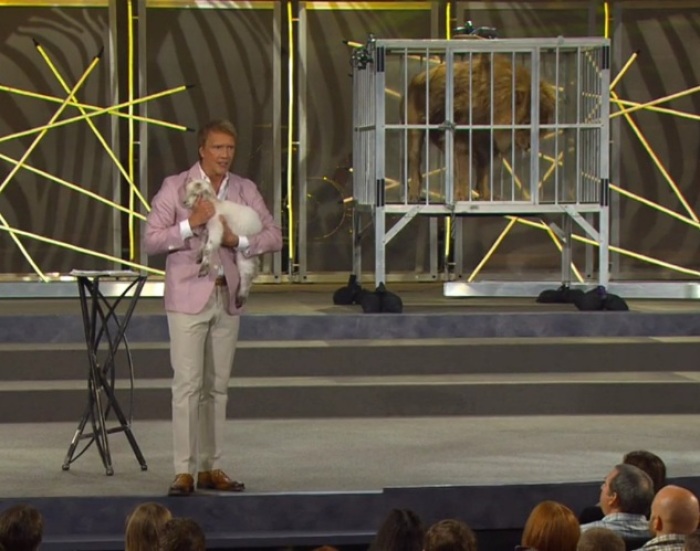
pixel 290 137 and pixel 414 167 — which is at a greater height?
pixel 290 137

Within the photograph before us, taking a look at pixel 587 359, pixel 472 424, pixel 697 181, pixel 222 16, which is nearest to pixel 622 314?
pixel 587 359

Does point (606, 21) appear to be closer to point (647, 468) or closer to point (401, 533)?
point (647, 468)

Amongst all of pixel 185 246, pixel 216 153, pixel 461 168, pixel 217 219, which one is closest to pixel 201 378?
pixel 185 246

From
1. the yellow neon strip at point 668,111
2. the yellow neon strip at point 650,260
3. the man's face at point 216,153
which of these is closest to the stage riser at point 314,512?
the man's face at point 216,153

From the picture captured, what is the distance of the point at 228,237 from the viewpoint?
7410mm

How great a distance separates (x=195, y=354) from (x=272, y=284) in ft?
22.0

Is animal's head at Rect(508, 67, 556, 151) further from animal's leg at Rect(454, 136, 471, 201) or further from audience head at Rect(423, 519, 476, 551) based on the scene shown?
audience head at Rect(423, 519, 476, 551)

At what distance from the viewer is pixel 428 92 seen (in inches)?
445

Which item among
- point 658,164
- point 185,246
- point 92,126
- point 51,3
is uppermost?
point 51,3

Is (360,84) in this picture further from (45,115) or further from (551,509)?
(551,509)

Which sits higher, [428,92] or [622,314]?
[428,92]

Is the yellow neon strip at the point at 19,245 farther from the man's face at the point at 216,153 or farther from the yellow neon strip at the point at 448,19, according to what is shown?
the man's face at the point at 216,153

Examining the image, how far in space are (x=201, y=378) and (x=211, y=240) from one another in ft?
2.03

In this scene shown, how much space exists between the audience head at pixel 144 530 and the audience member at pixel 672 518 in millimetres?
1638
